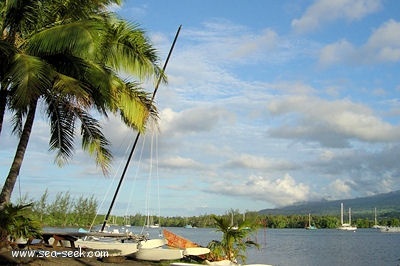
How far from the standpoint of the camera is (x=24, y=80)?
504 inches

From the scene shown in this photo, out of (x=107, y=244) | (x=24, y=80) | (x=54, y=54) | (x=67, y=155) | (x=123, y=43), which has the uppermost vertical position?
(x=123, y=43)

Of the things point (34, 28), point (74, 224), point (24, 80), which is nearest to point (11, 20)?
point (34, 28)

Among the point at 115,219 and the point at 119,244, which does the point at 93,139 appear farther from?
the point at 115,219

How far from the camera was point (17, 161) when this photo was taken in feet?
50.4

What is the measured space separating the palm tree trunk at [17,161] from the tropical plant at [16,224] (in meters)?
0.66

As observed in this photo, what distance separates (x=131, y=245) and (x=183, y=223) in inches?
7086

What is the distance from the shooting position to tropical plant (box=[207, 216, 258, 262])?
17359mm

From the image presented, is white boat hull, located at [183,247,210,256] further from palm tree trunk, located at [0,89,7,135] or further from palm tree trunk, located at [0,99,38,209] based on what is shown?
palm tree trunk, located at [0,89,7,135]

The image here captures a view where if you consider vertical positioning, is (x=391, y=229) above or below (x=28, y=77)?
below

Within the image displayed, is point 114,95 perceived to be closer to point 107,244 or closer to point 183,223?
point 107,244

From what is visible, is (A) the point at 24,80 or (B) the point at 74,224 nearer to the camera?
(A) the point at 24,80

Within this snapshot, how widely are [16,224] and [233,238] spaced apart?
23.8 ft

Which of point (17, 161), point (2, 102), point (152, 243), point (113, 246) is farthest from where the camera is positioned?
point (152, 243)

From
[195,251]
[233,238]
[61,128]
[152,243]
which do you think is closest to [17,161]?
[61,128]
